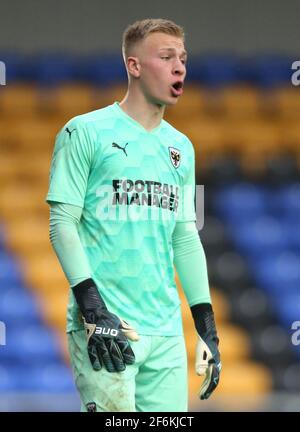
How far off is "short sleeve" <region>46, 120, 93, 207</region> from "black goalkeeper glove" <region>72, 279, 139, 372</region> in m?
0.27

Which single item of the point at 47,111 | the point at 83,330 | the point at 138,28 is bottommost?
the point at 83,330

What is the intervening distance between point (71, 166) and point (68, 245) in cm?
25

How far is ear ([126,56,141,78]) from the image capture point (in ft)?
11.9

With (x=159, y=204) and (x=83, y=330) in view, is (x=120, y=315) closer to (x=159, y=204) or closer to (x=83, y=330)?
(x=83, y=330)

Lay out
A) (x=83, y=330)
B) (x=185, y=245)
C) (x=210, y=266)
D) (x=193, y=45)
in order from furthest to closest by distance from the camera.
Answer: (x=193, y=45), (x=210, y=266), (x=185, y=245), (x=83, y=330)

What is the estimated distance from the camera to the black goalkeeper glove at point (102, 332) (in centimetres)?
335

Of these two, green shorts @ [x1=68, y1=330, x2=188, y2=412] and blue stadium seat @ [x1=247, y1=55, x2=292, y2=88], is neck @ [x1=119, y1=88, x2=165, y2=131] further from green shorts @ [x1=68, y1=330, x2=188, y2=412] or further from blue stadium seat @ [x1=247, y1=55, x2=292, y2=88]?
blue stadium seat @ [x1=247, y1=55, x2=292, y2=88]

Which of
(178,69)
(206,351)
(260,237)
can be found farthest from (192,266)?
(260,237)

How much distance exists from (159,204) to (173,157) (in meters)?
0.19

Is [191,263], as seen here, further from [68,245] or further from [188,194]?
[68,245]

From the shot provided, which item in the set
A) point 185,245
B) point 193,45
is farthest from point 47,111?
point 185,245

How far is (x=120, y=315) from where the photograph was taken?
351 cm

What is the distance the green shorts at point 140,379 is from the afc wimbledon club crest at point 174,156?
551 mm

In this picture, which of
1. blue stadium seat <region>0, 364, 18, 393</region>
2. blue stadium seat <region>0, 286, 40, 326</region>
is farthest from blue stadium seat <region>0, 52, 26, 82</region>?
blue stadium seat <region>0, 364, 18, 393</region>
